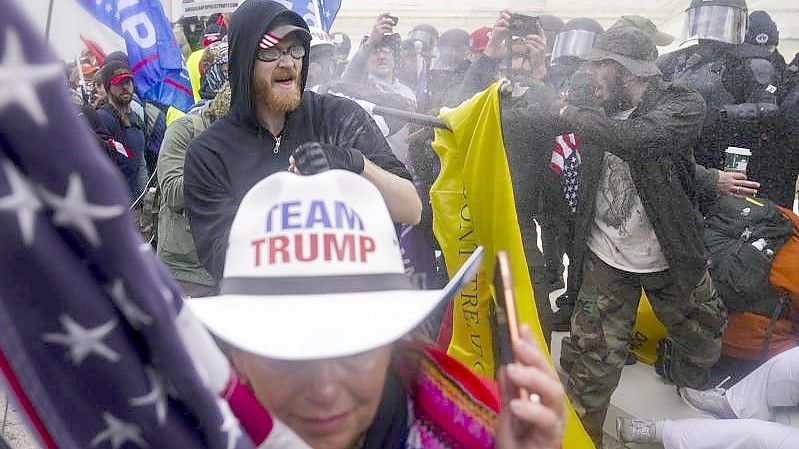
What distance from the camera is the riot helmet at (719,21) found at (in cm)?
467

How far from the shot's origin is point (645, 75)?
11.3 ft

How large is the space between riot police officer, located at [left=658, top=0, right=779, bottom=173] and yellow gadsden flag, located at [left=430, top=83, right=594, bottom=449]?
7.09 ft

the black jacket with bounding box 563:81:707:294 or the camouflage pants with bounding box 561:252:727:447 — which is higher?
the black jacket with bounding box 563:81:707:294

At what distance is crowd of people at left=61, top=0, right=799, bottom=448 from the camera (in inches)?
78.5

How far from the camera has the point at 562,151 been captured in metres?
3.81

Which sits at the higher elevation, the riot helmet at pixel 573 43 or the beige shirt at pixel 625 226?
the riot helmet at pixel 573 43

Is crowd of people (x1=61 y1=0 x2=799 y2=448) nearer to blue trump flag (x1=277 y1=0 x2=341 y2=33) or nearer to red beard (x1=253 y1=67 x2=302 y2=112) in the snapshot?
red beard (x1=253 y1=67 x2=302 y2=112)

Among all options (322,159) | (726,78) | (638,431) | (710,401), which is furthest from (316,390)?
(726,78)

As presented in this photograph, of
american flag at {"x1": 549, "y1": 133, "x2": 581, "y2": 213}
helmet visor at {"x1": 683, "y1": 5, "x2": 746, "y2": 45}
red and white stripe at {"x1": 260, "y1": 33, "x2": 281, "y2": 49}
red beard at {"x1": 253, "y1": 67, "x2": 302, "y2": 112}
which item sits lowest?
american flag at {"x1": 549, "y1": 133, "x2": 581, "y2": 213}

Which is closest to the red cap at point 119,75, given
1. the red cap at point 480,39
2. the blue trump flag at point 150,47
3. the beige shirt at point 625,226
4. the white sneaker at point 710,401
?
the blue trump flag at point 150,47

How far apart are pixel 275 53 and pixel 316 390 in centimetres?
130

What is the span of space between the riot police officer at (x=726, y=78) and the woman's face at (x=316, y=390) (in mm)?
3836

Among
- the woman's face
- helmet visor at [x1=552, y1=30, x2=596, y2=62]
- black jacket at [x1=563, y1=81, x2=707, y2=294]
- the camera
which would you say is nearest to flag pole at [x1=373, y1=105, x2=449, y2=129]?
black jacket at [x1=563, y1=81, x2=707, y2=294]

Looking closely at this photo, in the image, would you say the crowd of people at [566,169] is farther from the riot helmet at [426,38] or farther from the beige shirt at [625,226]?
the riot helmet at [426,38]
